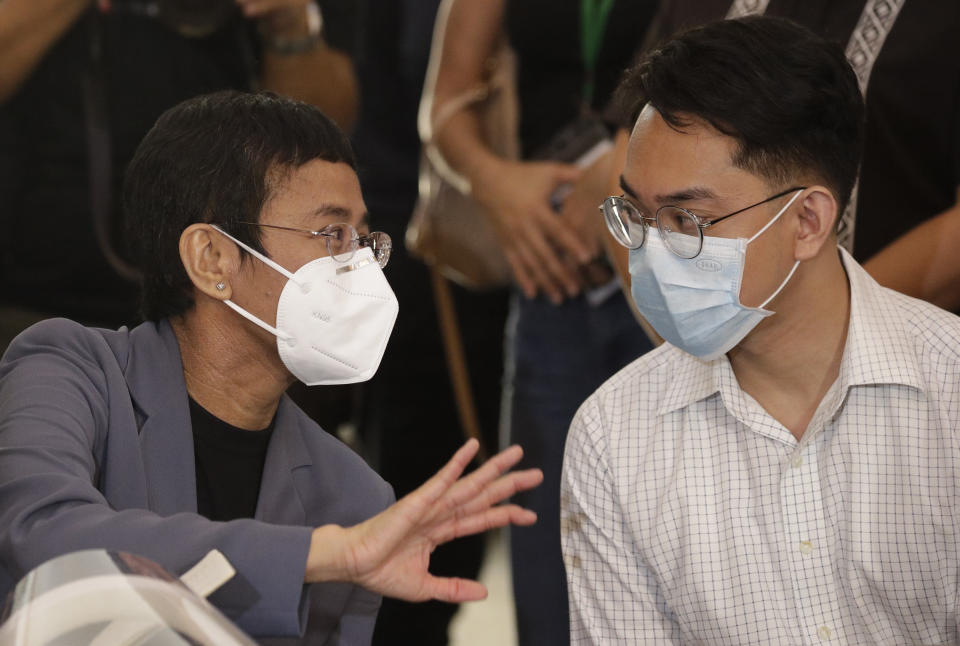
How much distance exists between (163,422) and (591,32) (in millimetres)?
1207

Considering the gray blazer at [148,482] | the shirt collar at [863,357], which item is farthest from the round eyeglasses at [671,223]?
the gray blazer at [148,482]

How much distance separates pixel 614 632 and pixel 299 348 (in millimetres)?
627

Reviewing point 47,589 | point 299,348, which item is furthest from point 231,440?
point 47,589

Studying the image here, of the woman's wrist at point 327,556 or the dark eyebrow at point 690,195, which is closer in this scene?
the woman's wrist at point 327,556

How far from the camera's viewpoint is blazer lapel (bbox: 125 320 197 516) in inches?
60.8

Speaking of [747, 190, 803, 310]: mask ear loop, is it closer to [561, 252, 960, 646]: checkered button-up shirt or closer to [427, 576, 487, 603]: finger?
[561, 252, 960, 646]: checkered button-up shirt

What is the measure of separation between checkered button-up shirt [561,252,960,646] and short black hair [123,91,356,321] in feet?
1.97

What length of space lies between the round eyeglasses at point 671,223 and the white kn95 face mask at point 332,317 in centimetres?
35

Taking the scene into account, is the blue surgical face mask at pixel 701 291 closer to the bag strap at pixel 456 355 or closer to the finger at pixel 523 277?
the finger at pixel 523 277

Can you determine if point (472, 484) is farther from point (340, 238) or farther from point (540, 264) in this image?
point (540, 264)

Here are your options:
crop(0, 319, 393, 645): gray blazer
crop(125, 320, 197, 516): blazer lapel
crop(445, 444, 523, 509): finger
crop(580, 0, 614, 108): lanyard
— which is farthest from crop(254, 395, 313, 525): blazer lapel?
crop(580, 0, 614, 108): lanyard

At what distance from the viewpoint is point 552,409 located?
235 cm

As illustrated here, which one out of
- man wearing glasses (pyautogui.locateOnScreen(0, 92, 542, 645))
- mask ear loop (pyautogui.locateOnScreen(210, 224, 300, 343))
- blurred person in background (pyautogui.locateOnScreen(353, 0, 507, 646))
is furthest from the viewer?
blurred person in background (pyautogui.locateOnScreen(353, 0, 507, 646))

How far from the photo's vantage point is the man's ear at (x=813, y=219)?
1785mm
